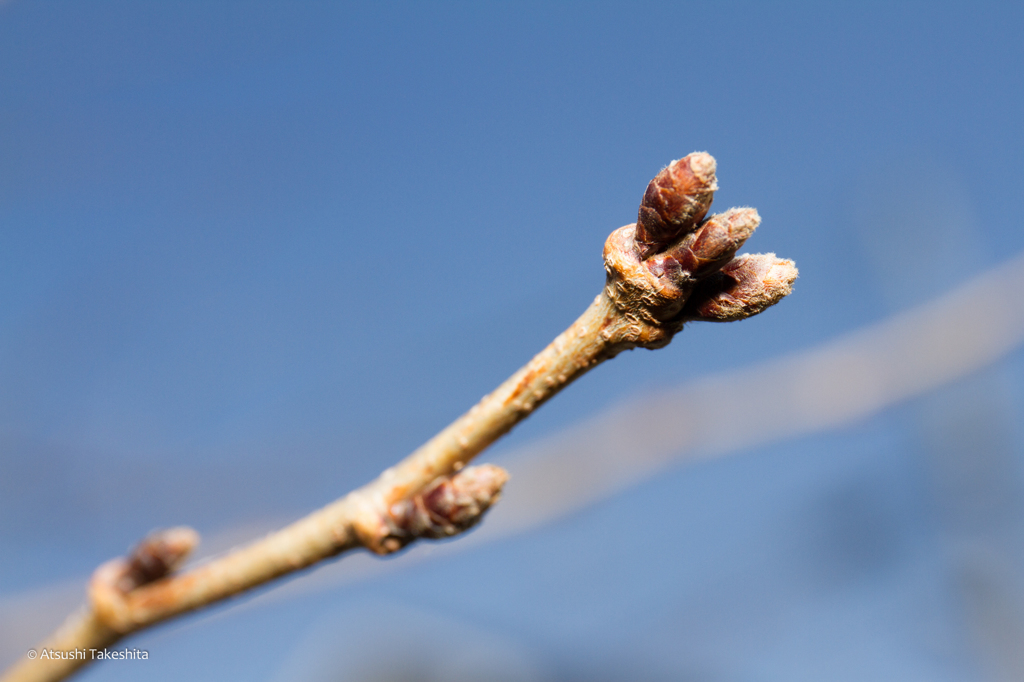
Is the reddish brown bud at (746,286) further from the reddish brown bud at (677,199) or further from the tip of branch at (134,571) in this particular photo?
the tip of branch at (134,571)

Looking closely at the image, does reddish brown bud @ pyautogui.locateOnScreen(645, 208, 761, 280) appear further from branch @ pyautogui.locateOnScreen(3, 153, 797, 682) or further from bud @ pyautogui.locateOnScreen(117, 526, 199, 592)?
bud @ pyautogui.locateOnScreen(117, 526, 199, 592)

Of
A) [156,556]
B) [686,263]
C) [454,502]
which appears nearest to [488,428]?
[454,502]

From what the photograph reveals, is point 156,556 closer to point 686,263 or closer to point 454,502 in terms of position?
point 454,502

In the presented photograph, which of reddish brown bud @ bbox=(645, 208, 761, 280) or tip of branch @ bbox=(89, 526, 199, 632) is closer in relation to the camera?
reddish brown bud @ bbox=(645, 208, 761, 280)

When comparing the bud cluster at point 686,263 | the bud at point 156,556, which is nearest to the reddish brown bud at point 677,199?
the bud cluster at point 686,263

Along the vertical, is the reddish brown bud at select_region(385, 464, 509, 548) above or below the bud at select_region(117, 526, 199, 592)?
below

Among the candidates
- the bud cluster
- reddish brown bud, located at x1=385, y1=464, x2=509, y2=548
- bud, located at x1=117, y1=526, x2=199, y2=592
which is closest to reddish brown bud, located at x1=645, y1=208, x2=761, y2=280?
the bud cluster
